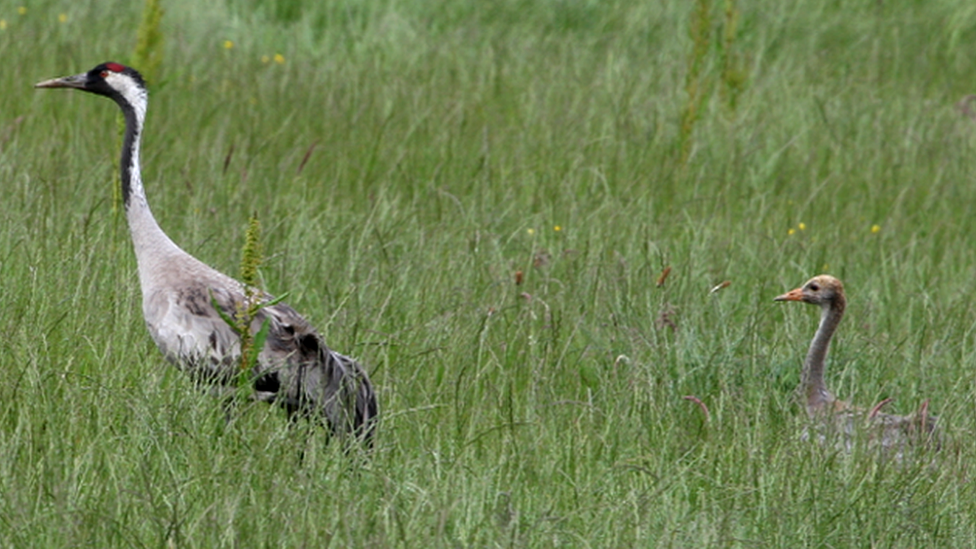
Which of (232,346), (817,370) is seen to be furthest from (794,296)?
(232,346)

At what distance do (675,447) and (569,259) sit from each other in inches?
76.2

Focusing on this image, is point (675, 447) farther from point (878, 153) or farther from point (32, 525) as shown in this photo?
point (878, 153)

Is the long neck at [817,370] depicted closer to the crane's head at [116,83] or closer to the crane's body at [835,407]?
the crane's body at [835,407]

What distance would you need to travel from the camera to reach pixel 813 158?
316 inches

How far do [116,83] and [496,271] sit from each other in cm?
165

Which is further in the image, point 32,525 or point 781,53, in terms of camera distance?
point 781,53

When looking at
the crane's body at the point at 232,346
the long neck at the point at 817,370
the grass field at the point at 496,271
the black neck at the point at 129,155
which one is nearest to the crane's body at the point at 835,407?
the long neck at the point at 817,370

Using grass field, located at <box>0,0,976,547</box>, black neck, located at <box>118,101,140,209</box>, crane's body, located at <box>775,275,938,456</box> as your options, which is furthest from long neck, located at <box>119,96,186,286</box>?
crane's body, located at <box>775,275,938,456</box>

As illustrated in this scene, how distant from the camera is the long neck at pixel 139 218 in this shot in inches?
179

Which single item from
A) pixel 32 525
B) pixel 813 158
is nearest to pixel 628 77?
pixel 813 158

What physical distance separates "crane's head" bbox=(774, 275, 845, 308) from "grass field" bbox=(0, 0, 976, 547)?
A: 21 cm

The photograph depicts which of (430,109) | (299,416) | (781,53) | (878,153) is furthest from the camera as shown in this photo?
(781,53)

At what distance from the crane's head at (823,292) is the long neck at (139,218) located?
217 cm

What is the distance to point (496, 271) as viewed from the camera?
18.6ft
